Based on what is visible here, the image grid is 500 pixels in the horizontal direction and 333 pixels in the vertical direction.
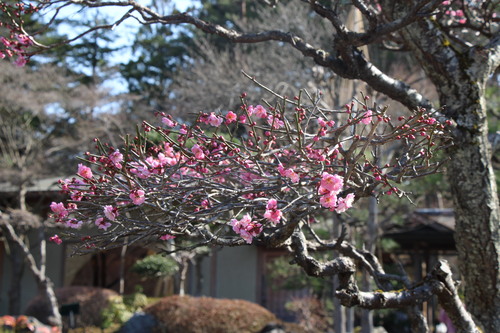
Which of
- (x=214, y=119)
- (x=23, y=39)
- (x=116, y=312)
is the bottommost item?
(x=116, y=312)

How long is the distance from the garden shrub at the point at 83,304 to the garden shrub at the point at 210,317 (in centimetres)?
250

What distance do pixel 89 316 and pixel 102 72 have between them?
25.4 ft

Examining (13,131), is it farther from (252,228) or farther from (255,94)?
(252,228)

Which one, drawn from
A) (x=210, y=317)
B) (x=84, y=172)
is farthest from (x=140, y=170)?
(x=210, y=317)

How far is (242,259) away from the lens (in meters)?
17.0

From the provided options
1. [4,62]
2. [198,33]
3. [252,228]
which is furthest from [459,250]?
[198,33]

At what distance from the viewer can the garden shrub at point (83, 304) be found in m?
13.4

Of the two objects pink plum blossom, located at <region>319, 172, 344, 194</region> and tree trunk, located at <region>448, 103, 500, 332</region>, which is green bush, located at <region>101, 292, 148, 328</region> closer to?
tree trunk, located at <region>448, 103, 500, 332</region>

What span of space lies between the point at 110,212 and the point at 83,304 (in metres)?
11.0

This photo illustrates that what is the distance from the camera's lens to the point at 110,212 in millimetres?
3398

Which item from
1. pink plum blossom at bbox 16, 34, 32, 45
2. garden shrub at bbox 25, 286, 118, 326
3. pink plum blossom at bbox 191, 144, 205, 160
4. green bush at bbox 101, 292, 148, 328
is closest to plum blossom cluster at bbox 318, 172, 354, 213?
pink plum blossom at bbox 191, 144, 205, 160

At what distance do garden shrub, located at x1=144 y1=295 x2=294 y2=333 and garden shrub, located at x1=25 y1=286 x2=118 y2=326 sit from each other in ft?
8.21

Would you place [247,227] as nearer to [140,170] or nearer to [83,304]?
[140,170]

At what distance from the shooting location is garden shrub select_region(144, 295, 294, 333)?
11.0 meters
